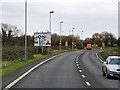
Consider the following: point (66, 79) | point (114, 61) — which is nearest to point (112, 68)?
point (114, 61)

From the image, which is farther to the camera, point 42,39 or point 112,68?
point 42,39

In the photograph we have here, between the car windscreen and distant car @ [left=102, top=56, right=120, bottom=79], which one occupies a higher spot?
the car windscreen

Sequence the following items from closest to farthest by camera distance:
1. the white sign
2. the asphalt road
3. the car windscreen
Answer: the asphalt road
the car windscreen
the white sign

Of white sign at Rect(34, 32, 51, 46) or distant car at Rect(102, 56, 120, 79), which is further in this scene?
white sign at Rect(34, 32, 51, 46)

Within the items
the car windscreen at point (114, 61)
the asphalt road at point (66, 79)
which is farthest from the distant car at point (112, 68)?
the asphalt road at point (66, 79)

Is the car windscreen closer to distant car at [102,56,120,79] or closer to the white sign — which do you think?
distant car at [102,56,120,79]

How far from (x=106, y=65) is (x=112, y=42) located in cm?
17055

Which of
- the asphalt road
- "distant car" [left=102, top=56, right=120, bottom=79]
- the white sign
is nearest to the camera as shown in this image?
the asphalt road

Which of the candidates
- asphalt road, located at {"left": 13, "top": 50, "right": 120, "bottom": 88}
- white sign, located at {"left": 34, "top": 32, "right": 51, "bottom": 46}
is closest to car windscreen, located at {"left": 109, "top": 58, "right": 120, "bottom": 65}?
asphalt road, located at {"left": 13, "top": 50, "right": 120, "bottom": 88}

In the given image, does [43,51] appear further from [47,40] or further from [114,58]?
[114,58]

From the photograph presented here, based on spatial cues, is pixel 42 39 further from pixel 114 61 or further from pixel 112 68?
pixel 112 68

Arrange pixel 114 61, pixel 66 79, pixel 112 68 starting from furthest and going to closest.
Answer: pixel 114 61 → pixel 112 68 → pixel 66 79

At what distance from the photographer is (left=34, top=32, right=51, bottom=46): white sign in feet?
248

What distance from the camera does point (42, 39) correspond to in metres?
76.6
